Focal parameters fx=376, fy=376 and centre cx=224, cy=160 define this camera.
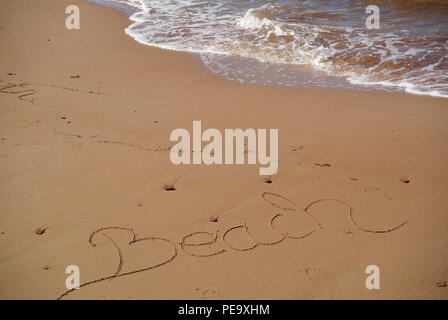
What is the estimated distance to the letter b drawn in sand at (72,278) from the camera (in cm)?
259

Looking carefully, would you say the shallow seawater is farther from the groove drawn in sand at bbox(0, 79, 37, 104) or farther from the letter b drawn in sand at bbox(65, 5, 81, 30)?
the groove drawn in sand at bbox(0, 79, 37, 104)

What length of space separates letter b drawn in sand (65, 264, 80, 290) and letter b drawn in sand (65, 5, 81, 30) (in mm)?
6401

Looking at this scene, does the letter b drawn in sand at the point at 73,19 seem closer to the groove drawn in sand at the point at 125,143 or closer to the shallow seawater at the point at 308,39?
the shallow seawater at the point at 308,39

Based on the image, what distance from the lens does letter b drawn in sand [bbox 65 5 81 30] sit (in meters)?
7.82

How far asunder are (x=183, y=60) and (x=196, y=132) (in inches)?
98.5

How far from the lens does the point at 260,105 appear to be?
4.83 m

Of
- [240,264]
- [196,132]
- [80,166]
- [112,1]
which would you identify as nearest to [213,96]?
[196,132]

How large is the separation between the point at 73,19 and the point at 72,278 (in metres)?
7.17

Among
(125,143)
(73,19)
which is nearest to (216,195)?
(125,143)

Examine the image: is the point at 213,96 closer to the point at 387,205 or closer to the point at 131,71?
the point at 131,71

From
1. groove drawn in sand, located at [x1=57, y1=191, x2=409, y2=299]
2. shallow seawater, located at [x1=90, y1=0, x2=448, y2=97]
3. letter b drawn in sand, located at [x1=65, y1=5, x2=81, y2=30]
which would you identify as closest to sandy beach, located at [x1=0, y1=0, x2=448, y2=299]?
groove drawn in sand, located at [x1=57, y1=191, x2=409, y2=299]

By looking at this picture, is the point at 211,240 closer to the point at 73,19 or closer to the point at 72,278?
the point at 72,278

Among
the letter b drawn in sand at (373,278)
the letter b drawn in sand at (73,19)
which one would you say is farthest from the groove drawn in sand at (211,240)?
the letter b drawn in sand at (73,19)

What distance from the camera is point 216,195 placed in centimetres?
338
